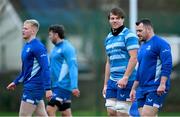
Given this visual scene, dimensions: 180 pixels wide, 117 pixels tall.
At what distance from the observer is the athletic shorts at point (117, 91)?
13009 mm

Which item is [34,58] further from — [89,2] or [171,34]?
[89,2]

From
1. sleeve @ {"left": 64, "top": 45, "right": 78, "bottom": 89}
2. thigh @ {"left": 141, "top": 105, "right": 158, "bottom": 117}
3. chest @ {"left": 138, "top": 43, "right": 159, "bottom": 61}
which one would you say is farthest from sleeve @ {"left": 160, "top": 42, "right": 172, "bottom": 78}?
sleeve @ {"left": 64, "top": 45, "right": 78, "bottom": 89}

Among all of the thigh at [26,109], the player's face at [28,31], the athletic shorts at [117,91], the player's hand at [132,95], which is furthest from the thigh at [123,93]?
the player's face at [28,31]

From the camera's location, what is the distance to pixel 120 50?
42.7 feet

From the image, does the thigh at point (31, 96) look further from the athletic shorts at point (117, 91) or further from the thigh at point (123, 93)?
the thigh at point (123, 93)

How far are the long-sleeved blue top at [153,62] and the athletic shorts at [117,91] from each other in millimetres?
588

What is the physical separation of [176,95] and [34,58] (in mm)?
11650

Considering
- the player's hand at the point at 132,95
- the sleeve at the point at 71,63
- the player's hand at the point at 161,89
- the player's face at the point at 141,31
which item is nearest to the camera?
the player's hand at the point at 161,89

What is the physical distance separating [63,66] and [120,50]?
6.99ft

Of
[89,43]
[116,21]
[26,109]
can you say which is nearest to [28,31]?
[26,109]

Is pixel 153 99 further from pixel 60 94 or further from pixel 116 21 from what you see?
pixel 60 94

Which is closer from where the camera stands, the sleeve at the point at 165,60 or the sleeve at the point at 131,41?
the sleeve at the point at 165,60

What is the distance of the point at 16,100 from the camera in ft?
77.9

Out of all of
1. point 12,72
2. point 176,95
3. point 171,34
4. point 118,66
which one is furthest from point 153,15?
point 118,66
